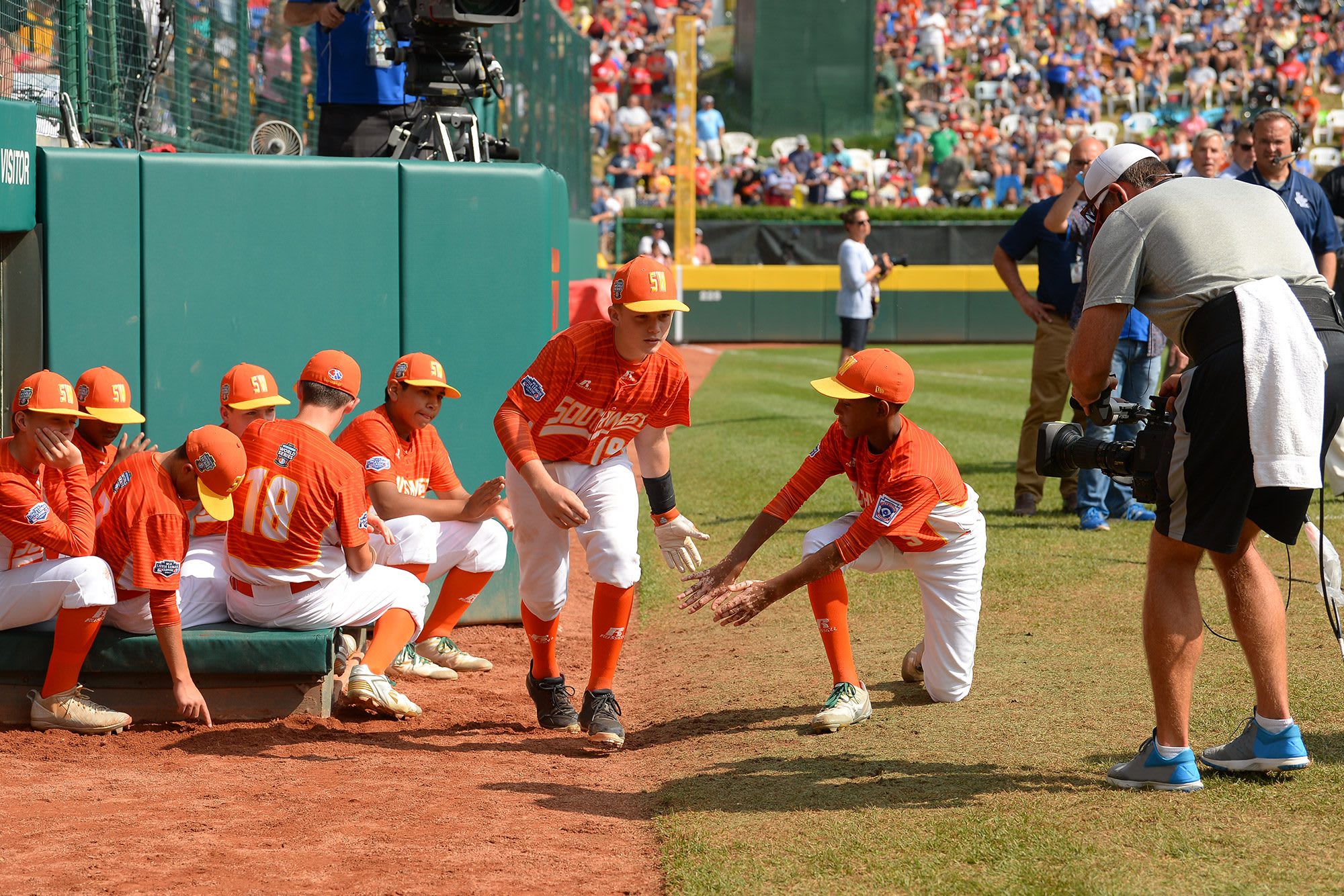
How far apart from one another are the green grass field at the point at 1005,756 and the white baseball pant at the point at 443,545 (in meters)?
1.01

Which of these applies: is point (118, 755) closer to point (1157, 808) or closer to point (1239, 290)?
point (1157, 808)

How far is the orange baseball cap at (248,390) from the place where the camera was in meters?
5.11

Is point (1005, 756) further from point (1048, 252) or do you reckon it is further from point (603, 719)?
point (1048, 252)

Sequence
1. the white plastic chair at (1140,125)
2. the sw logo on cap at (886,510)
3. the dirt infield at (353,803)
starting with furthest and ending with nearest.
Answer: the white plastic chair at (1140,125) → the sw logo on cap at (886,510) → the dirt infield at (353,803)

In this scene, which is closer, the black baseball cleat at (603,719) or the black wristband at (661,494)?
the black baseball cleat at (603,719)

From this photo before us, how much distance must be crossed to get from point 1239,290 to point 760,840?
1.93 meters

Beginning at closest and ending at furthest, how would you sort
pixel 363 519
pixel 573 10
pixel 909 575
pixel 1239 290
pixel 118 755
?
pixel 1239 290
pixel 118 755
pixel 363 519
pixel 909 575
pixel 573 10

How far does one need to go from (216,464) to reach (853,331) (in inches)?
363

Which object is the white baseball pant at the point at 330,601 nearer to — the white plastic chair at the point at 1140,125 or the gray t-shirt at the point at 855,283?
the gray t-shirt at the point at 855,283

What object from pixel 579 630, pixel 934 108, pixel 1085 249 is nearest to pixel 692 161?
pixel 934 108

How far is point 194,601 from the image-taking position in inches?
196

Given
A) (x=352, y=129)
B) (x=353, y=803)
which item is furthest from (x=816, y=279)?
(x=353, y=803)

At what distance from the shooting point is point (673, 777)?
4.27m

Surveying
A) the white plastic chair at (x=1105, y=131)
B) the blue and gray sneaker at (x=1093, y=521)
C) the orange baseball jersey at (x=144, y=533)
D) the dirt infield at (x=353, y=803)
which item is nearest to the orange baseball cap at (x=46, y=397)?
the orange baseball jersey at (x=144, y=533)
